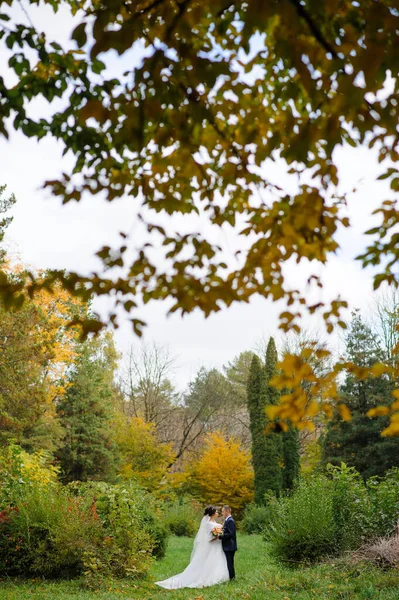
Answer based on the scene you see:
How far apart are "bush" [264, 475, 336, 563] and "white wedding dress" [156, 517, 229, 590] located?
3.20 feet

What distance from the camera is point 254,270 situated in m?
3.12

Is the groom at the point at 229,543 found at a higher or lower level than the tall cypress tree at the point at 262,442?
lower

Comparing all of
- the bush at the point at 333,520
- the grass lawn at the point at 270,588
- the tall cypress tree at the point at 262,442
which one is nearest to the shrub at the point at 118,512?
the grass lawn at the point at 270,588

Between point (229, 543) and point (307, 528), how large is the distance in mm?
1563

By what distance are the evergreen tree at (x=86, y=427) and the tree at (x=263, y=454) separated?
5.41 m

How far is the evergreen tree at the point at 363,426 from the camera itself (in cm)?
1947

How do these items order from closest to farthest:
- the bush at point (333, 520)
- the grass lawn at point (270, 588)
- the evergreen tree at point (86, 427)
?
the grass lawn at point (270, 588)
the bush at point (333, 520)
the evergreen tree at point (86, 427)

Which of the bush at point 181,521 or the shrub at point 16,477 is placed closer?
the shrub at point 16,477

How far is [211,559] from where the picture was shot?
9500 mm

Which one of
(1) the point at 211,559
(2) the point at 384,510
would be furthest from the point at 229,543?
(2) the point at 384,510

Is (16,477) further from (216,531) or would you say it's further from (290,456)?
(290,456)

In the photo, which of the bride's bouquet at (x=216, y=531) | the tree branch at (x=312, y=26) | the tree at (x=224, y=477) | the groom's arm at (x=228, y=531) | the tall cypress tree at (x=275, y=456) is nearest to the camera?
the tree branch at (x=312, y=26)

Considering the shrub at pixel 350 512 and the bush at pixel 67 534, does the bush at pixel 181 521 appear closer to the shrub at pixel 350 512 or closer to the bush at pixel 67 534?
the bush at pixel 67 534

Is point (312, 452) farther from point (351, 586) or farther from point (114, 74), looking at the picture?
→ point (114, 74)
